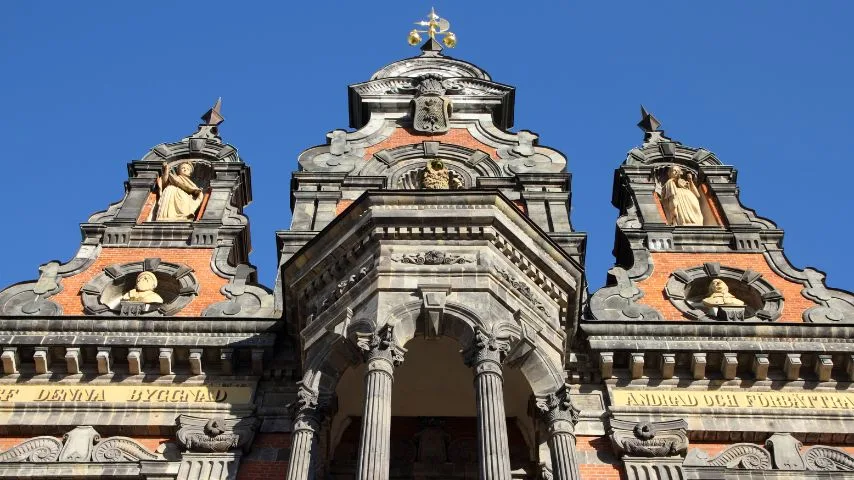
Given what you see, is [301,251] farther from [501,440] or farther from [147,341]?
[501,440]

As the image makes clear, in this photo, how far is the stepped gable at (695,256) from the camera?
774 inches

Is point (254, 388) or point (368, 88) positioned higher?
point (368, 88)

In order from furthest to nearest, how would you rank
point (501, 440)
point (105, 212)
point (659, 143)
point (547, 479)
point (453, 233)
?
point (659, 143) < point (105, 212) < point (453, 233) < point (547, 479) < point (501, 440)

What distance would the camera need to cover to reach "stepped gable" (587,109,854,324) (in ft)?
64.5

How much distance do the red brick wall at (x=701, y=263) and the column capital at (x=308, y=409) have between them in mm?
6632

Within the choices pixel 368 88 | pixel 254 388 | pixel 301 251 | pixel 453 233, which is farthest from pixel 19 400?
pixel 368 88

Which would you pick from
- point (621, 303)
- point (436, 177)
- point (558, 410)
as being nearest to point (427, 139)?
point (436, 177)

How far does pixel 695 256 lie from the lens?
840 inches

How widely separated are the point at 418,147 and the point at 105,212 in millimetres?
6283

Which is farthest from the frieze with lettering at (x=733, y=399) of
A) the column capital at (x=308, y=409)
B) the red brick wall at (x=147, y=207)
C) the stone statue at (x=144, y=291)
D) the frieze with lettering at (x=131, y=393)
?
the red brick wall at (x=147, y=207)

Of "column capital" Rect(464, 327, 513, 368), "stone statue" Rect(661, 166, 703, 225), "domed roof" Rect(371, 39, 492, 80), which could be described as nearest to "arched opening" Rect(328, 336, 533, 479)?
"column capital" Rect(464, 327, 513, 368)

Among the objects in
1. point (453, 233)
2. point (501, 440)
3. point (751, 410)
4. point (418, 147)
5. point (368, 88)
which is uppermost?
point (368, 88)

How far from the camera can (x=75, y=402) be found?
17.2 metres

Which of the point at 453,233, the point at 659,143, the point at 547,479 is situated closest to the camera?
the point at 547,479
